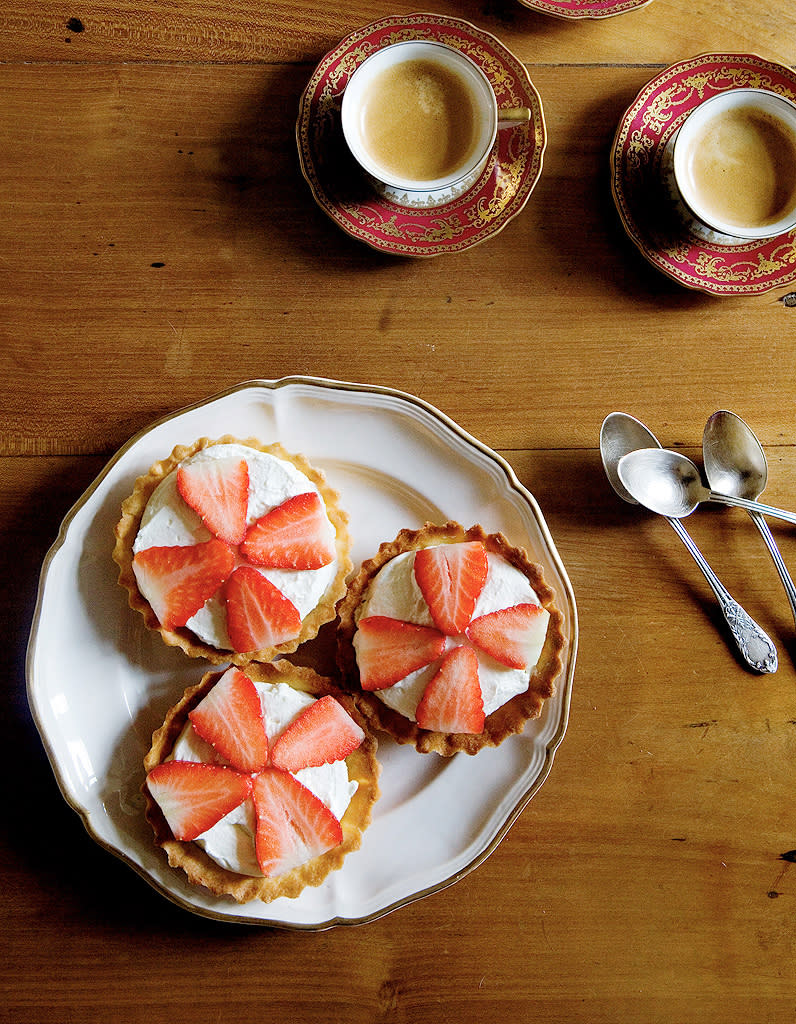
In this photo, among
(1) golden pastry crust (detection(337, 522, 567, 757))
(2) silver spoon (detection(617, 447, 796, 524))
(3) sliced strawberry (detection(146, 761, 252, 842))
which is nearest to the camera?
(3) sliced strawberry (detection(146, 761, 252, 842))

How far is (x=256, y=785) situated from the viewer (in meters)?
1.52

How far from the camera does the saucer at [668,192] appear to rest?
1736mm

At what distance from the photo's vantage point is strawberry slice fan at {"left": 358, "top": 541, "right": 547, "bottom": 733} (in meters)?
1.54

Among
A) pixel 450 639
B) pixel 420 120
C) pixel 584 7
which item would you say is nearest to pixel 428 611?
pixel 450 639

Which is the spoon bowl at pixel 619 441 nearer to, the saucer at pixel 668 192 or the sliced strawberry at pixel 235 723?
the saucer at pixel 668 192

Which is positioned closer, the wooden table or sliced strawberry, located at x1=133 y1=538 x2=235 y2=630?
sliced strawberry, located at x1=133 y1=538 x2=235 y2=630

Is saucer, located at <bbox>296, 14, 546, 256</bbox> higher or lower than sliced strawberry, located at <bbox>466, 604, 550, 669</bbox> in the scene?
higher

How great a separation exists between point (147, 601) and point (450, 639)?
603 mm

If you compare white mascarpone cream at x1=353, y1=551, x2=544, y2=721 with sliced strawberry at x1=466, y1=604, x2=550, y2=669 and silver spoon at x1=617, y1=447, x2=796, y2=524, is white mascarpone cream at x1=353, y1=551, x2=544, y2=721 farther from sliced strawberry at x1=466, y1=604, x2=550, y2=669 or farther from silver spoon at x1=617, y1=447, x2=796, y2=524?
silver spoon at x1=617, y1=447, x2=796, y2=524

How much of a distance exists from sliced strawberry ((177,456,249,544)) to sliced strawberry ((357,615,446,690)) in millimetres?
321

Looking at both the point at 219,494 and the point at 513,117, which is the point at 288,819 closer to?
the point at 219,494

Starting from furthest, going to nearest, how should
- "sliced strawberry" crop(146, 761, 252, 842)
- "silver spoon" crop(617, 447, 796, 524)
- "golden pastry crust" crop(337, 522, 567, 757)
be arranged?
"silver spoon" crop(617, 447, 796, 524) → "golden pastry crust" crop(337, 522, 567, 757) → "sliced strawberry" crop(146, 761, 252, 842)

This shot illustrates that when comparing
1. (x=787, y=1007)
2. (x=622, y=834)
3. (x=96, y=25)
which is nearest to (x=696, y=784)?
(x=622, y=834)

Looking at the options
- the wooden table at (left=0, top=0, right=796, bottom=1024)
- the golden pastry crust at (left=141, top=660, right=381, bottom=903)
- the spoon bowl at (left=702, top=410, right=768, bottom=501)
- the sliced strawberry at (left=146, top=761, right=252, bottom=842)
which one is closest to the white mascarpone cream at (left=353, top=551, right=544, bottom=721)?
the golden pastry crust at (left=141, top=660, right=381, bottom=903)
